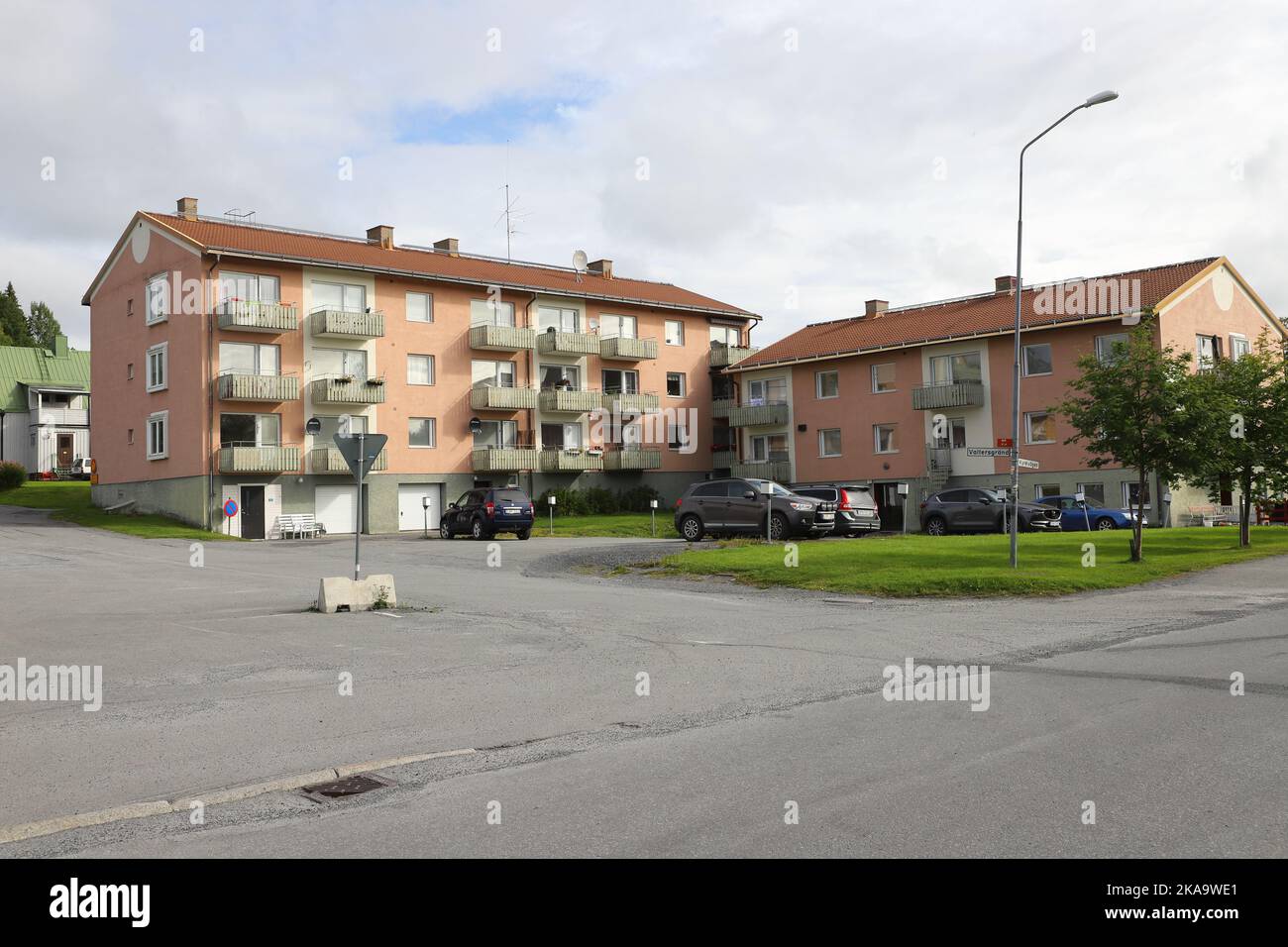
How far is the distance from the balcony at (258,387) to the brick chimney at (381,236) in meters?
10.8

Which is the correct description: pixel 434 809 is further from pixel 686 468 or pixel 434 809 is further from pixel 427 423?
pixel 686 468

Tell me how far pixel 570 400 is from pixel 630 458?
177 inches

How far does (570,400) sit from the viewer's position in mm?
53625

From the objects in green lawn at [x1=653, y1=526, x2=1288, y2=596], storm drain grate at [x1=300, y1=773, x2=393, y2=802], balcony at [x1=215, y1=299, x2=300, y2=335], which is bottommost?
storm drain grate at [x1=300, y1=773, x2=393, y2=802]

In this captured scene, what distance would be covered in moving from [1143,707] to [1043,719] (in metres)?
0.94

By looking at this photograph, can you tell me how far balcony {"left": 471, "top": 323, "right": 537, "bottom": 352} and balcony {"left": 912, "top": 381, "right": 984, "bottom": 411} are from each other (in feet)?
61.0

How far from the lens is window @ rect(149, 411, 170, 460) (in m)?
45.2

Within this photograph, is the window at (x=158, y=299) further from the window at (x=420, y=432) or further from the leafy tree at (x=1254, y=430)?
the leafy tree at (x=1254, y=430)

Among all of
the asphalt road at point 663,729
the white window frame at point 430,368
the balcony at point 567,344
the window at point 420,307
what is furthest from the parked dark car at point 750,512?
the balcony at point 567,344

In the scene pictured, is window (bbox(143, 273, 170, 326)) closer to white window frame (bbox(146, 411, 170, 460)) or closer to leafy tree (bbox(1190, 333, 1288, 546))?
white window frame (bbox(146, 411, 170, 460))

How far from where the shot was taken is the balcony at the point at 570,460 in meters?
52.8

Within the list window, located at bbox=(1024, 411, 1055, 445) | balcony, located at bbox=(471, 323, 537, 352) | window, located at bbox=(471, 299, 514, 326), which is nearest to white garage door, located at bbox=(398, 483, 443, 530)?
balcony, located at bbox=(471, 323, 537, 352)
